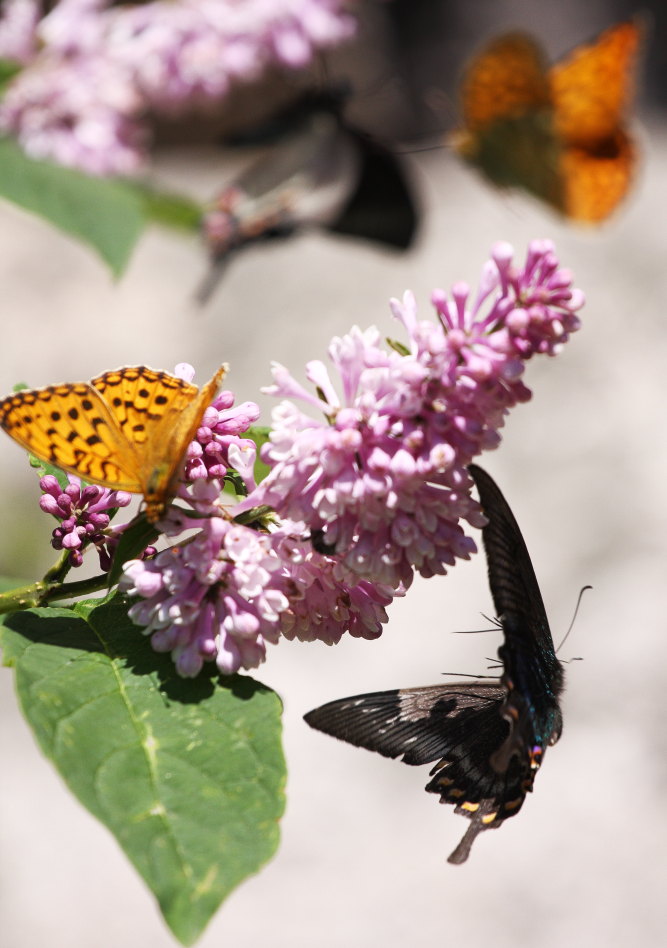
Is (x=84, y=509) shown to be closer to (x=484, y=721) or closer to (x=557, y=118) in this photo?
(x=484, y=721)

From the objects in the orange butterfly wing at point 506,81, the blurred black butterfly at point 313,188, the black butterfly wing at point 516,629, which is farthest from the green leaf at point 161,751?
the orange butterfly wing at point 506,81

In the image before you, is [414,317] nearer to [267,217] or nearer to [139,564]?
[139,564]

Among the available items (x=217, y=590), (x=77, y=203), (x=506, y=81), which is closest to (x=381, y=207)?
(x=506, y=81)

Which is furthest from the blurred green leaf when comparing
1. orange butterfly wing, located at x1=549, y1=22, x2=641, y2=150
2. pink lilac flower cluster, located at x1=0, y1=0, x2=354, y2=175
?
orange butterfly wing, located at x1=549, y1=22, x2=641, y2=150

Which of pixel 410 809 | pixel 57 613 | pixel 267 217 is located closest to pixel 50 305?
pixel 267 217

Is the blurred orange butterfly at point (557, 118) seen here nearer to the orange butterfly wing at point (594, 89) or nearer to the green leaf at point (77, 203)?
the orange butterfly wing at point (594, 89)

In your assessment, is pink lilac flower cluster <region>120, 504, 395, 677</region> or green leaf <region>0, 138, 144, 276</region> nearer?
pink lilac flower cluster <region>120, 504, 395, 677</region>

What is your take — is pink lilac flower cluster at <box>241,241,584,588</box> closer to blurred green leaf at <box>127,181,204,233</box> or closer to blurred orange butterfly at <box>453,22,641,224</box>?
blurred green leaf at <box>127,181,204,233</box>
